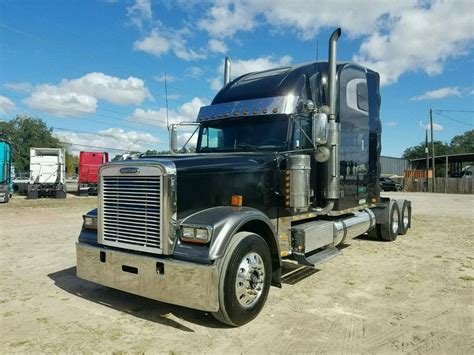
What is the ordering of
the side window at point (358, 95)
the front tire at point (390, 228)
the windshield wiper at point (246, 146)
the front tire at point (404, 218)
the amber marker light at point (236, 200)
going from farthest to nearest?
the front tire at point (404, 218), the front tire at point (390, 228), the side window at point (358, 95), the windshield wiper at point (246, 146), the amber marker light at point (236, 200)

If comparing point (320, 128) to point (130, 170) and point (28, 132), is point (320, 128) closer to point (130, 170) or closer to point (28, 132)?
point (130, 170)

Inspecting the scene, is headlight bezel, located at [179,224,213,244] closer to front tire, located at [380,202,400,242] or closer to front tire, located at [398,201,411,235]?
front tire, located at [380,202,400,242]

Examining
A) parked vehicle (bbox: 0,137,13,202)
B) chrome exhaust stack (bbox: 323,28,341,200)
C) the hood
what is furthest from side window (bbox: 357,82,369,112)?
parked vehicle (bbox: 0,137,13,202)

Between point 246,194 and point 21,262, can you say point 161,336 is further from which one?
point 21,262

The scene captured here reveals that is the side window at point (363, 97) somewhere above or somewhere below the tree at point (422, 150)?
below

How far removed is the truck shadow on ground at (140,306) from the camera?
4566 millimetres

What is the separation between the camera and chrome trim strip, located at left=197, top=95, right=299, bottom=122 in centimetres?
609

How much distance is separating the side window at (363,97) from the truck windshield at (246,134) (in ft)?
8.71

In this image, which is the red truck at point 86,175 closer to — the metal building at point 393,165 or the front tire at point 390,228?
the front tire at point 390,228

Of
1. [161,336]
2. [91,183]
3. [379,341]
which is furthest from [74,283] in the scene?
[91,183]

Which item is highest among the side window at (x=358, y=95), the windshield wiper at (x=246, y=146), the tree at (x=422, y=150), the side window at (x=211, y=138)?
the tree at (x=422, y=150)

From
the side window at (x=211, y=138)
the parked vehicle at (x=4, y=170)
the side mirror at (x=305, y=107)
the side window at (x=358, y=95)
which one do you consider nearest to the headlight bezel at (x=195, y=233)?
the side window at (x=211, y=138)

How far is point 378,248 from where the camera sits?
359 inches

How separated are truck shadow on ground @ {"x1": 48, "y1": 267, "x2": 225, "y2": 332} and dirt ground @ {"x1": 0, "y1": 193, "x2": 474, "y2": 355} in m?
0.01
